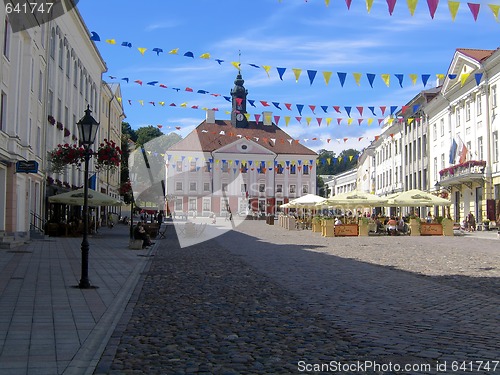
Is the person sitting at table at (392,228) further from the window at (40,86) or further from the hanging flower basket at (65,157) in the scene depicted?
the window at (40,86)

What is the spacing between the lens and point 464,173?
1634 inches

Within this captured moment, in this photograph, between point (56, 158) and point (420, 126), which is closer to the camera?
point (56, 158)

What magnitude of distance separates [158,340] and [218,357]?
111 centimetres

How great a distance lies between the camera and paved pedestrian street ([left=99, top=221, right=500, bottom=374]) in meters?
5.79

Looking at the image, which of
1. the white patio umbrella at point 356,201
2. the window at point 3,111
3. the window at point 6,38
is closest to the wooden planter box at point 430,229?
the white patio umbrella at point 356,201

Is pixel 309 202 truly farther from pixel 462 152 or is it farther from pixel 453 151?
pixel 453 151

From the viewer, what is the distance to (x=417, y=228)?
110ft

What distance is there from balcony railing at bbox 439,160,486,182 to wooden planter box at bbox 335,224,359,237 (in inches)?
458


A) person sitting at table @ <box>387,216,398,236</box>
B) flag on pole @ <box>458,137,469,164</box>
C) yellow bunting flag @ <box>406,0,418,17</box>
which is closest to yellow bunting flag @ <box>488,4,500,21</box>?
yellow bunting flag @ <box>406,0,418,17</box>

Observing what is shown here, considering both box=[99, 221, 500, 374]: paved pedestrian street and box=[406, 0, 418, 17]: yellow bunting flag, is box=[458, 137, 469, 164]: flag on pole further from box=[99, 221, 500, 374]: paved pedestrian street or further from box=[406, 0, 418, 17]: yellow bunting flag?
box=[406, 0, 418, 17]: yellow bunting flag

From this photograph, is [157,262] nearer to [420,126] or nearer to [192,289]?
[192,289]

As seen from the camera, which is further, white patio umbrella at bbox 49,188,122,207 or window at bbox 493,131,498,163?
window at bbox 493,131,498,163

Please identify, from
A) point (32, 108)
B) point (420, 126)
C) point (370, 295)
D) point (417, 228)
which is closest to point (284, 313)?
point (370, 295)

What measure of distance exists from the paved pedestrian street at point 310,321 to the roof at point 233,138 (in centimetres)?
7958
